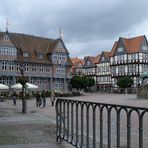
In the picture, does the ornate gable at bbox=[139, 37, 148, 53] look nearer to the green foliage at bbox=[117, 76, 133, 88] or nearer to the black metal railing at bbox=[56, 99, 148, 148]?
the green foliage at bbox=[117, 76, 133, 88]

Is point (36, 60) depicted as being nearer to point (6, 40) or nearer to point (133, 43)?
point (6, 40)

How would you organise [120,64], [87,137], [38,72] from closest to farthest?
[87,137] < [38,72] < [120,64]

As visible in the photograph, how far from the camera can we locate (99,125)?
7.23m

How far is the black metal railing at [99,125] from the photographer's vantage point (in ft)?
18.5

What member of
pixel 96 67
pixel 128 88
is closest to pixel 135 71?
pixel 128 88

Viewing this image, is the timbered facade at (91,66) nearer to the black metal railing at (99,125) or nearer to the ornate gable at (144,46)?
the ornate gable at (144,46)

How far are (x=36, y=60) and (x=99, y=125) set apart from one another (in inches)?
2616

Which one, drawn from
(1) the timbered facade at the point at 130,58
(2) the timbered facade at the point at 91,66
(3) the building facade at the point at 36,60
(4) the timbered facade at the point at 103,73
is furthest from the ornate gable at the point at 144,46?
(2) the timbered facade at the point at 91,66

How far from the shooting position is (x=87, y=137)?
7586mm

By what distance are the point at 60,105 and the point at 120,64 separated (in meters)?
84.1

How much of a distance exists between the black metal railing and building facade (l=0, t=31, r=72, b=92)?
59.4 meters

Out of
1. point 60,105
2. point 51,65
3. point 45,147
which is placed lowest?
point 45,147

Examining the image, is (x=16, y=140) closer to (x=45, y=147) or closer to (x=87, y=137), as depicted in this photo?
(x=45, y=147)

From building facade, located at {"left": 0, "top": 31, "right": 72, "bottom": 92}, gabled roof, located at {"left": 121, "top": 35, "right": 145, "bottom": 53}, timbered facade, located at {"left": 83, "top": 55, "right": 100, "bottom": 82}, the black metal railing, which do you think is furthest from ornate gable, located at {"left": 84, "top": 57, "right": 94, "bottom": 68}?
the black metal railing
